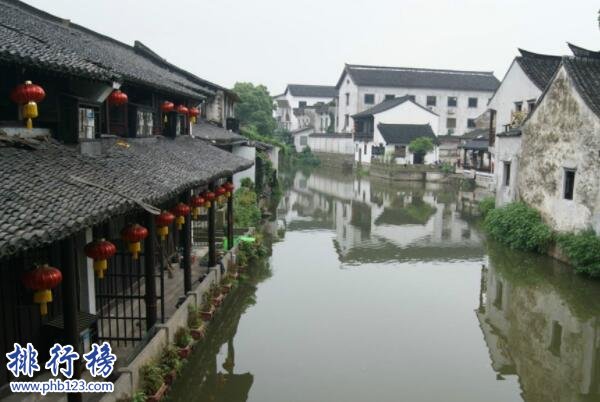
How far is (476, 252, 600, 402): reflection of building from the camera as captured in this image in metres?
10.6

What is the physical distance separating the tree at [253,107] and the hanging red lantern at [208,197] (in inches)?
1683

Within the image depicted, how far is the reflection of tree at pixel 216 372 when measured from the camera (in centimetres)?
985

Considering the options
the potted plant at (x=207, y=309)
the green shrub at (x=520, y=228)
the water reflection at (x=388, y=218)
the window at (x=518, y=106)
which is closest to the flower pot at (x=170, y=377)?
the potted plant at (x=207, y=309)

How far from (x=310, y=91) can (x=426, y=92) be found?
28293 mm

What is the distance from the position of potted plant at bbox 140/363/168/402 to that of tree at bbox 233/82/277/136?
48507mm

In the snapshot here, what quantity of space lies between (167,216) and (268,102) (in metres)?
49.4

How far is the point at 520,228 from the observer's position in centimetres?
2116

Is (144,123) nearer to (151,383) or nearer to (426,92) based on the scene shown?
(151,383)

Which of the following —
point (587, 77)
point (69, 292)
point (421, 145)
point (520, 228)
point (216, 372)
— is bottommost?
point (216, 372)

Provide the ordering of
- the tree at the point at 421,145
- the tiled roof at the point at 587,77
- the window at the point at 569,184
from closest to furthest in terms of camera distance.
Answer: the tiled roof at the point at 587,77, the window at the point at 569,184, the tree at the point at 421,145

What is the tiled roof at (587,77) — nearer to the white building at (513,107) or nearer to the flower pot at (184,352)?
the white building at (513,107)

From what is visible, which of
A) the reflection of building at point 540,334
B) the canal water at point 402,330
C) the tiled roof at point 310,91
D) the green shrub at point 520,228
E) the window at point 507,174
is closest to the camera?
the canal water at point 402,330

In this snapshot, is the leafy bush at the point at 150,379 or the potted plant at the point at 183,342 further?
the potted plant at the point at 183,342

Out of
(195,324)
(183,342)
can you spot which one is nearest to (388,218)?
(195,324)
